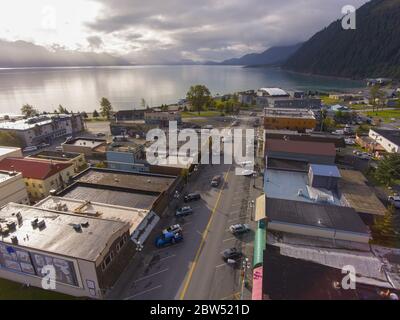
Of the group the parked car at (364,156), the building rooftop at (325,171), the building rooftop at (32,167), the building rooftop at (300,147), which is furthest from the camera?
the parked car at (364,156)

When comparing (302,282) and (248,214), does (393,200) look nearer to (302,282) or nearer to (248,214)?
(248,214)

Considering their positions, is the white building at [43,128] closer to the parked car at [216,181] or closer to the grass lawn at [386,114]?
the parked car at [216,181]

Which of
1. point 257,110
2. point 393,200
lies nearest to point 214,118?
point 257,110

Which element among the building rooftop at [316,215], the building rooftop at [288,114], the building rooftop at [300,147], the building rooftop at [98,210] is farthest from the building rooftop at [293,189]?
the building rooftop at [288,114]

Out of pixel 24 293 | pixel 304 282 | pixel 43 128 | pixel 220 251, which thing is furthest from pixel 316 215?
pixel 43 128

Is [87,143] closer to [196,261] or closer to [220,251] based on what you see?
[196,261]

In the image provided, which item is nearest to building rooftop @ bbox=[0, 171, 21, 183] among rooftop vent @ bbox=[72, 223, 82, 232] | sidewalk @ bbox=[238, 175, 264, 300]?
rooftop vent @ bbox=[72, 223, 82, 232]
